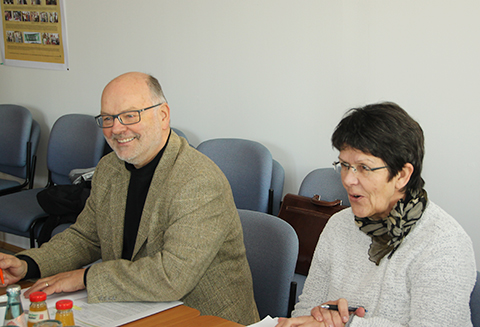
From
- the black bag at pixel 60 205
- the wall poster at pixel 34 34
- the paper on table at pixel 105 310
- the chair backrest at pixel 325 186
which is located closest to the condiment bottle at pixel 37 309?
the paper on table at pixel 105 310

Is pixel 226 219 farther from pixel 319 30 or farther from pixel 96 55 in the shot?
pixel 96 55

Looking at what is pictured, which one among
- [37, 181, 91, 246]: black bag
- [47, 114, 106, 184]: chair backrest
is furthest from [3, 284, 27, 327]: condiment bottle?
[47, 114, 106, 184]: chair backrest

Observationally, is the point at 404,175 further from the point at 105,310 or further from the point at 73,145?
the point at 73,145

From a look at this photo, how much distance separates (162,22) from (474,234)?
246cm

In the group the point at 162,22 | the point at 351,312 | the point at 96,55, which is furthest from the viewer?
the point at 96,55

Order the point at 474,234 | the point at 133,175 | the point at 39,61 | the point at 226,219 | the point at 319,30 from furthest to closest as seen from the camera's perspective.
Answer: the point at 39,61 → the point at 319,30 → the point at 474,234 → the point at 133,175 → the point at 226,219

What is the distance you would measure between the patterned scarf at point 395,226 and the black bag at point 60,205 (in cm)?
202

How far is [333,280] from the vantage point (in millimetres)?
1411

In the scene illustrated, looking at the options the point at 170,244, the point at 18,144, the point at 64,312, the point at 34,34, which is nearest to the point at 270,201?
the point at 170,244

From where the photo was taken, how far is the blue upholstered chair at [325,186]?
2529 millimetres

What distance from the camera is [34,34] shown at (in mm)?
4203

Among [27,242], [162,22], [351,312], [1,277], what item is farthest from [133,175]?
[27,242]

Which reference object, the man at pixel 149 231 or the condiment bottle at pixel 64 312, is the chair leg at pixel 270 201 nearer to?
the man at pixel 149 231

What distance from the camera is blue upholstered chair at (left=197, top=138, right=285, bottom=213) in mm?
2781
